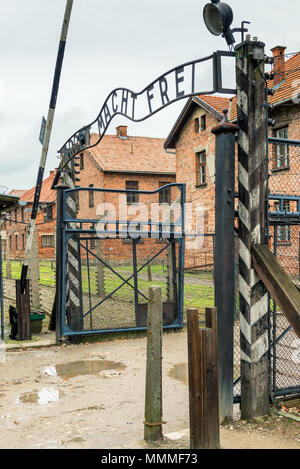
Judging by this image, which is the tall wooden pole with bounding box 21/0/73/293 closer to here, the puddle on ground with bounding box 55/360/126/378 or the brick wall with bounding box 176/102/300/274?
the puddle on ground with bounding box 55/360/126/378

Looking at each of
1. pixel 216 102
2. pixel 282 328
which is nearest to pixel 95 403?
pixel 282 328

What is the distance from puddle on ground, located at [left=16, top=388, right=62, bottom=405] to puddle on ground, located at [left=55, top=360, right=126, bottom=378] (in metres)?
0.77

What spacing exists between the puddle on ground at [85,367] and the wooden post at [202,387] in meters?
3.60

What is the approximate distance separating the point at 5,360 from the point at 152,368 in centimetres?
467

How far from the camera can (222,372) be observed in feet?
16.8

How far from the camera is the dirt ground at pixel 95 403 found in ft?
15.3

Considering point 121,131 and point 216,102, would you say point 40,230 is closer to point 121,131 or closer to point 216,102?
point 121,131

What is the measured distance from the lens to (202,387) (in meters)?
4.23

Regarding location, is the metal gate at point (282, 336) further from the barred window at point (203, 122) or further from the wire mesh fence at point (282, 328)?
the barred window at point (203, 122)

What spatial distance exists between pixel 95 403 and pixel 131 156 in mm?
31121

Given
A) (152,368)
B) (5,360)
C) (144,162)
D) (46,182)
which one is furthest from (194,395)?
(46,182)

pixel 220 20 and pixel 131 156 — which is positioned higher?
pixel 131 156

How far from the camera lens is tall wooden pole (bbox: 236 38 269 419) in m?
5.17
